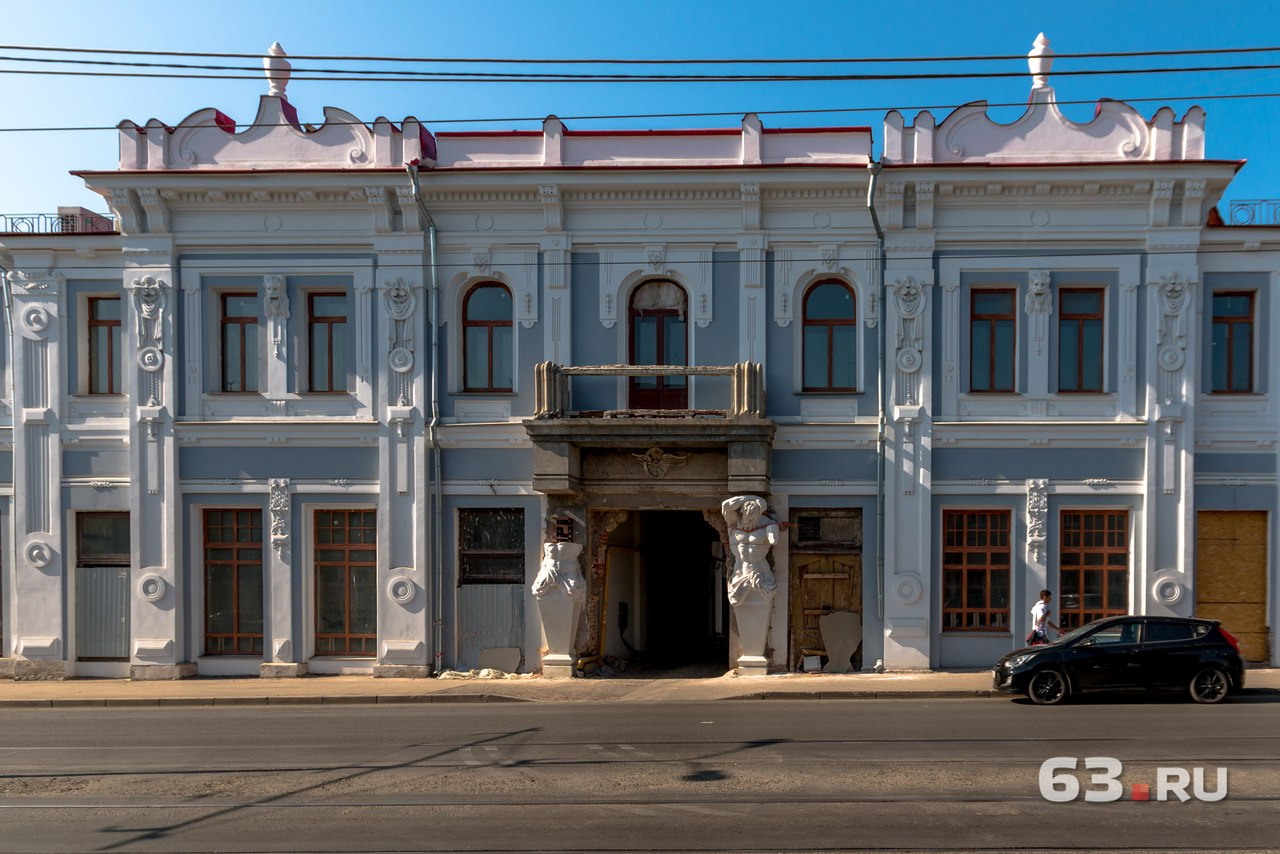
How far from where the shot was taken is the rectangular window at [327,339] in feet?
67.5

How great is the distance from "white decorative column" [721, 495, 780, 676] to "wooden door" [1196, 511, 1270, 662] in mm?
7116

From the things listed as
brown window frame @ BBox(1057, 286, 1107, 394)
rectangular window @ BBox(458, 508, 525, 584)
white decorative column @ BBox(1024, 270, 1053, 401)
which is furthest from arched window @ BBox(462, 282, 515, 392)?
brown window frame @ BBox(1057, 286, 1107, 394)

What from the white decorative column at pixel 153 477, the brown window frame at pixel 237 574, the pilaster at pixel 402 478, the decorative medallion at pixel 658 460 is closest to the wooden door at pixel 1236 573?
the decorative medallion at pixel 658 460

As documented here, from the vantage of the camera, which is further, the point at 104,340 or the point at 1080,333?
the point at 104,340

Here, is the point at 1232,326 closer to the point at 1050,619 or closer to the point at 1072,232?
the point at 1072,232

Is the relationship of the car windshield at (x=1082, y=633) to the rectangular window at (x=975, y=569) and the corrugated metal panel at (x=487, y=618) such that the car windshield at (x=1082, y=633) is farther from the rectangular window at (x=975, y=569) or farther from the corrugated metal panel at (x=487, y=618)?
the corrugated metal panel at (x=487, y=618)

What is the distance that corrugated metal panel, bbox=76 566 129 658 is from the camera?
20703mm

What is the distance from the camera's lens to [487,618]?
20094 mm

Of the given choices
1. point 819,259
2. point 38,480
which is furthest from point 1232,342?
point 38,480

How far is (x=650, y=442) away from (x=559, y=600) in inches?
119

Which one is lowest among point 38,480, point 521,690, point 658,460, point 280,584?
point 521,690

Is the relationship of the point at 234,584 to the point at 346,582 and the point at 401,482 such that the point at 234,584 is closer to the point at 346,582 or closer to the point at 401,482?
the point at 346,582

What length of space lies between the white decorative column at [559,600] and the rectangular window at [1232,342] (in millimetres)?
11107

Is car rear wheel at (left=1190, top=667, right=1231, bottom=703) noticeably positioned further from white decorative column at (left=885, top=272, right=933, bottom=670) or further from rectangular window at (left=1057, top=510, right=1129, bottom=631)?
white decorative column at (left=885, top=272, right=933, bottom=670)
